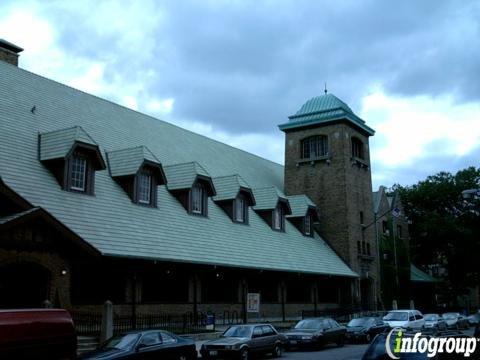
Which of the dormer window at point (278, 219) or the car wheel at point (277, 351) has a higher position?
the dormer window at point (278, 219)

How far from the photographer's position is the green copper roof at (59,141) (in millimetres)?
24219

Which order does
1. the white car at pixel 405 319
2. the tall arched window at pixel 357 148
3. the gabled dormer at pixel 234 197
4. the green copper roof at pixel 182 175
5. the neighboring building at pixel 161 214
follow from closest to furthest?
the neighboring building at pixel 161 214, the white car at pixel 405 319, the green copper roof at pixel 182 175, the gabled dormer at pixel 234 197, the tall arched window at pixel 357 148

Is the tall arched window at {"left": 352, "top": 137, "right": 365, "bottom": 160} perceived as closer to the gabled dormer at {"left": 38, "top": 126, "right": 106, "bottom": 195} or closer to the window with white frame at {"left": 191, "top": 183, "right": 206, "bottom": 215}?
the window with white frame at {"left": 191, "top": 183, "right": 206, "bottom": 215}

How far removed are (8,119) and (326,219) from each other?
2655 cm

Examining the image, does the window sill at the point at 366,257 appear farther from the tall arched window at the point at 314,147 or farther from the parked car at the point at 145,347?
the parked car at the point at 145,347

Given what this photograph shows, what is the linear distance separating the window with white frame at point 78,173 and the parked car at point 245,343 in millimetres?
9278

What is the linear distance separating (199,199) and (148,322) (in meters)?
9.12

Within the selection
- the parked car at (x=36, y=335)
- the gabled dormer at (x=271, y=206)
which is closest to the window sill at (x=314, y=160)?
the gabled dormer at (x=271, y=206)

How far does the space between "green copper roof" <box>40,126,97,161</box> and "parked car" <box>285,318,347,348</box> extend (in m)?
12.1

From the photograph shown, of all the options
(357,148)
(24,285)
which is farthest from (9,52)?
(357,148)

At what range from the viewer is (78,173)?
2520cm

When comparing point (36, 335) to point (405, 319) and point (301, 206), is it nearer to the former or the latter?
point (405, 319)

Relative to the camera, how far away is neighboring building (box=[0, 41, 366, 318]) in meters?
21.4

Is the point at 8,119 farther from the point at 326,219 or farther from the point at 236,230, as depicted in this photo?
the point at 326,219
